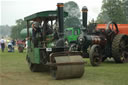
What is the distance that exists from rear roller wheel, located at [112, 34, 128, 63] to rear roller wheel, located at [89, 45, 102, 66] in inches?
32.5

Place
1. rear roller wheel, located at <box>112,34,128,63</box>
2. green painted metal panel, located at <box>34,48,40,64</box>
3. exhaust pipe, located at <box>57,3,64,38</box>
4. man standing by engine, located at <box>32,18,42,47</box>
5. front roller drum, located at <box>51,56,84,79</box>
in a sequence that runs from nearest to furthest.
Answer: front roller drum, located at <box>51,56,84,79</box>, exhaust pipe, located at <box>57,3,64,38</box>, green painted metal panel, located at <box>34,48,40,64</box>, man standing by engine, located at <box>32,18,42,47</box>, rear roller wheel, located at <box>112,34,128,63</box>

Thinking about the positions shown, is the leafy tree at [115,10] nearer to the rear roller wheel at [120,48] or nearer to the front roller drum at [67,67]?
the rear roller wheel at [120,48]

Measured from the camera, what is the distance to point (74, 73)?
7.08 meters

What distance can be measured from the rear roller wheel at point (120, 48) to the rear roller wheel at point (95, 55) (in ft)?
2.71

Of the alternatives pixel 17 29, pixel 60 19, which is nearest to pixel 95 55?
pixel 60 19

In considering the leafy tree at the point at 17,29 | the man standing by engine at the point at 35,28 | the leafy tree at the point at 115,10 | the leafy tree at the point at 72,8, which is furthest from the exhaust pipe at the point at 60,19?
the leafy tree at the point at 72,8

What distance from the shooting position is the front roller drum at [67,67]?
Result: 22.5ft

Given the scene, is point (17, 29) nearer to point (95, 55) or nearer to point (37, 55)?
point (95, 55)

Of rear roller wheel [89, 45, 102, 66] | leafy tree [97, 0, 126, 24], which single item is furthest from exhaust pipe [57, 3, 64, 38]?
leafy tree [97, 0, 126, 24]

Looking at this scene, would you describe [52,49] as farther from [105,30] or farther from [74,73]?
[105,30]

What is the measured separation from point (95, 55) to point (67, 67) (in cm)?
355

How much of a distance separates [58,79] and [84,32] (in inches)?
161

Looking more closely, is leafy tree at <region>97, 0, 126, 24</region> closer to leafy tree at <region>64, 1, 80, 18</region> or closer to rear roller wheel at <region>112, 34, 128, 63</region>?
leafy tree at <region>64, 1, 80, 18</region>

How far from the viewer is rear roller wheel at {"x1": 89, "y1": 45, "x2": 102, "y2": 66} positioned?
10.0 metres
